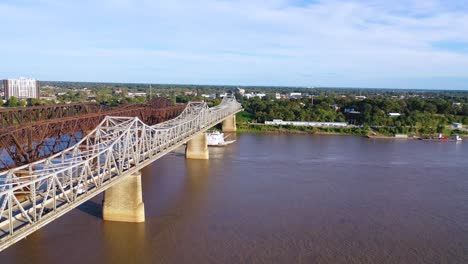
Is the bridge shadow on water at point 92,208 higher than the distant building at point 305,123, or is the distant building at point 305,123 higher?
the distant building at point 305,123

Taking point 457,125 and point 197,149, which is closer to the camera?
point 197,149

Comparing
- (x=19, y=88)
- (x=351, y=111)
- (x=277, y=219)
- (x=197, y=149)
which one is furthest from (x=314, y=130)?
(x=19, y=88)

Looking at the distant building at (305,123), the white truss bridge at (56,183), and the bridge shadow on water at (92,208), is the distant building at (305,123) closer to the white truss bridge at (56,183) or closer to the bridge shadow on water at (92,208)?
the white truss bridge at (56,183)

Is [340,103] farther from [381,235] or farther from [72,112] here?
[381,235]

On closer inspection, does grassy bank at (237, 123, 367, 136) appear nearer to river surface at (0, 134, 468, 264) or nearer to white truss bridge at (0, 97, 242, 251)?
river surface at (0, 134, 468, 264)

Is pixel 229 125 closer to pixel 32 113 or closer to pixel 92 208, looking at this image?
pixel 32 113

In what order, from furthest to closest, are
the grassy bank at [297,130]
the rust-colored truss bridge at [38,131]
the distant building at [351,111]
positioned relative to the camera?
the distant building at [351,111] → the grassy bank at [297,130] → the rust-colored truss bridge at [38,131]

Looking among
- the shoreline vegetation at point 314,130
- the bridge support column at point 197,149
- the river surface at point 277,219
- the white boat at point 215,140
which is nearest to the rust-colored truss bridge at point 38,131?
the river surface at point 277,219
